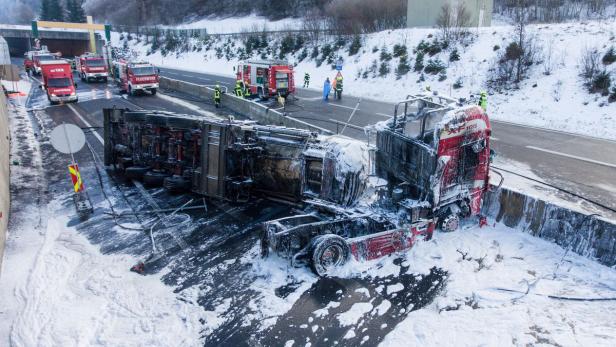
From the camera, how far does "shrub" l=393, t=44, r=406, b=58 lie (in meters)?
32.5

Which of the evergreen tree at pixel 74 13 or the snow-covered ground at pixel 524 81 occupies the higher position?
the evergreen tree at pixel 74 13

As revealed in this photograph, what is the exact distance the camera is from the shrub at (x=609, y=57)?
21.9 meters

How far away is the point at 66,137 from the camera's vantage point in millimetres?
10305

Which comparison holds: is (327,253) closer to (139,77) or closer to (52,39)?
(139,77)

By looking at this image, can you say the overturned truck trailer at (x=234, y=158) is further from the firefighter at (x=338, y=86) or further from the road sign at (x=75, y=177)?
the firefighter at (x=338, y=86)

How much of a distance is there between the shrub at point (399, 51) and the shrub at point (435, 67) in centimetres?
317

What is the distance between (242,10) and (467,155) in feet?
261

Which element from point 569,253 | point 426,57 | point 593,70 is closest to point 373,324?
point 569,253

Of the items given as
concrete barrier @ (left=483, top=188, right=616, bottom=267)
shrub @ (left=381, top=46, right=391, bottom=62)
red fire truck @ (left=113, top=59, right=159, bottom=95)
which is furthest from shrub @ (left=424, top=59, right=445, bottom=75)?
concrete barrier @ (left=483, top=188, right=616, bottom=267)

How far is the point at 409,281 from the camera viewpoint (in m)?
7.23

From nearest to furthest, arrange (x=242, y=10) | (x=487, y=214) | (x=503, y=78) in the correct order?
(x=487, y=214), (x=503, y=78), (x=242, y=10)

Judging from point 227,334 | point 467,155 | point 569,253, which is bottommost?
point 227,334

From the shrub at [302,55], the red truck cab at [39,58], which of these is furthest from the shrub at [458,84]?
the red truck cab at [39,58]

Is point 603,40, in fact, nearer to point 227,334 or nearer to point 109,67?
point 227,334
